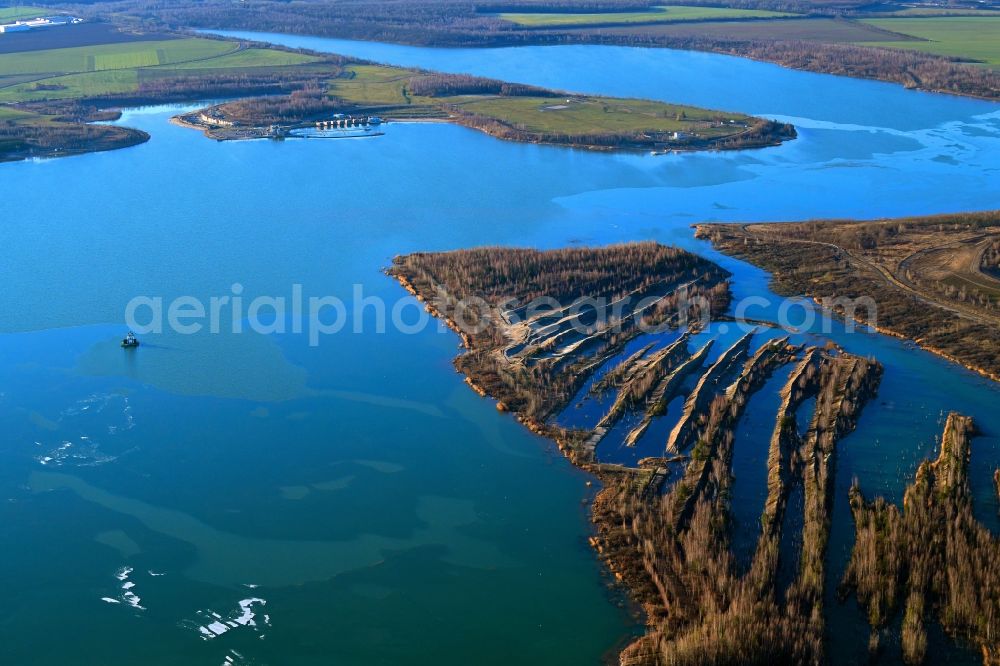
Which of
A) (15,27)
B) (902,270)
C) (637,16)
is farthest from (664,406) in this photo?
(15,27)

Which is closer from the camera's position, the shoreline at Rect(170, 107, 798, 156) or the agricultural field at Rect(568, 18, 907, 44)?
the shoreline at Rect(170, 107, 798, 156)

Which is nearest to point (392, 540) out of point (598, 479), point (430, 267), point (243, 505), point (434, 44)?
point (243, 505)

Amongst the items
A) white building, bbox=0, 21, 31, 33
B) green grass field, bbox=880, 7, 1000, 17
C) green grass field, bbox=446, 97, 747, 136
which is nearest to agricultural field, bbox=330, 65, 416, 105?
green grass field, bbox=446, 97, 747, 136

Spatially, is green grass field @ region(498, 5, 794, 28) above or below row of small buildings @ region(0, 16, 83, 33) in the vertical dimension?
above

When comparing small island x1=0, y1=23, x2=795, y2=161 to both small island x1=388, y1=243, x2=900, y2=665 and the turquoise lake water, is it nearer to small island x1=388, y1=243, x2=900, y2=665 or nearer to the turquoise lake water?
the turquoise lake water

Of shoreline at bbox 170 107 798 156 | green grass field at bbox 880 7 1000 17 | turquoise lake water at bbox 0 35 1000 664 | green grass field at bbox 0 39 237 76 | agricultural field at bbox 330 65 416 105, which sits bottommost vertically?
turquoise lake water at bbox 0 35 1000 664

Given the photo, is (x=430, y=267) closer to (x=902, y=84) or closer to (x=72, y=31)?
(x=902, y=84)

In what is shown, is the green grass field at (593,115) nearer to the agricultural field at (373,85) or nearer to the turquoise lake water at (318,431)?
the agricultural field at (373,85)
